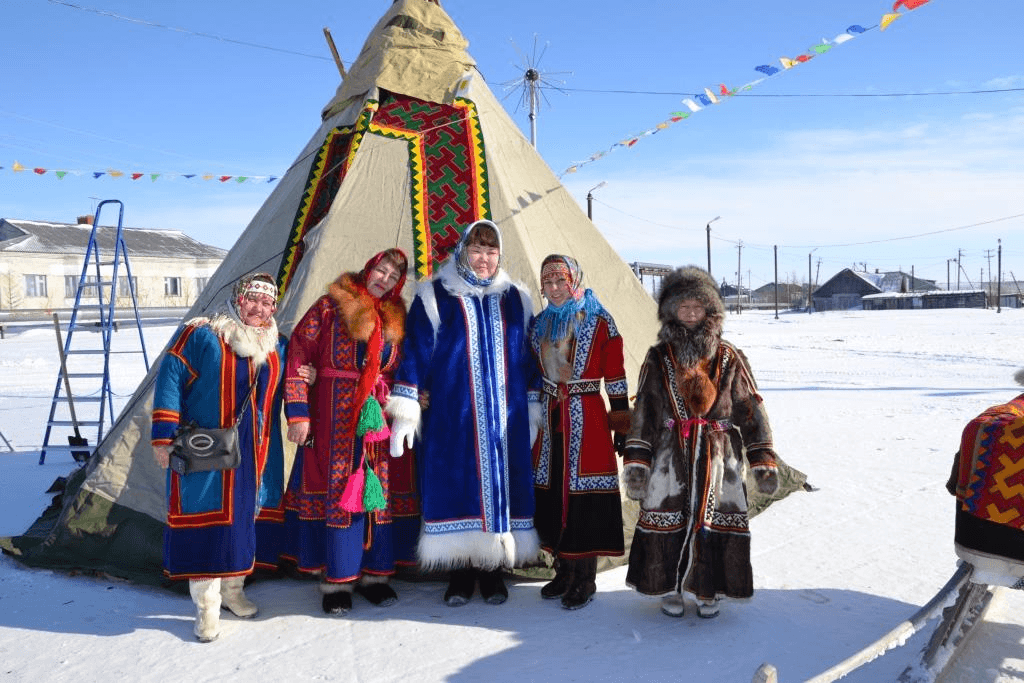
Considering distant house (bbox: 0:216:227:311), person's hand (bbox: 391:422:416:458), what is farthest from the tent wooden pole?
distant house (bbox: 0:216:227:311)

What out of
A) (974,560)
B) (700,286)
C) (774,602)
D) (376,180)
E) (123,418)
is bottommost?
(774,602)

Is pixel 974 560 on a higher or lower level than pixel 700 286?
lower

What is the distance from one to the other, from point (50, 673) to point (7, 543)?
137 centimetres

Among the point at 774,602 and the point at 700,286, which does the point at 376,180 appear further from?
the point at 774,602

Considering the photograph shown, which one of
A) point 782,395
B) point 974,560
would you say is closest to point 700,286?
point 974,560

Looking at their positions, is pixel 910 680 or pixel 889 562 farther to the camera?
pixel 889 562

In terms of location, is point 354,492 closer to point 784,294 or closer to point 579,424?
point 579,424

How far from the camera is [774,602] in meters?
3.12

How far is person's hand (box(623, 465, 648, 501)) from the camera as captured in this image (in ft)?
9.52

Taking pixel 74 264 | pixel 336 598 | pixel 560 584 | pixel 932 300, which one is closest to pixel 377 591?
pixel 336 598

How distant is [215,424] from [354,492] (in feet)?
1.95

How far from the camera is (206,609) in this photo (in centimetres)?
281

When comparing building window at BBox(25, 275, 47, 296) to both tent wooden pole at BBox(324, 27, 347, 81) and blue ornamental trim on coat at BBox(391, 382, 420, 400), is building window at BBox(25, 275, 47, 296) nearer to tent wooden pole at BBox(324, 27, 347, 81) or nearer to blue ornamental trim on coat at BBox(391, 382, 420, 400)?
tent wooden pole at BBox(324, 27, 347, 81)

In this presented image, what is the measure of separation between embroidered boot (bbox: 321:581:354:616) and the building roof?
27.0m
